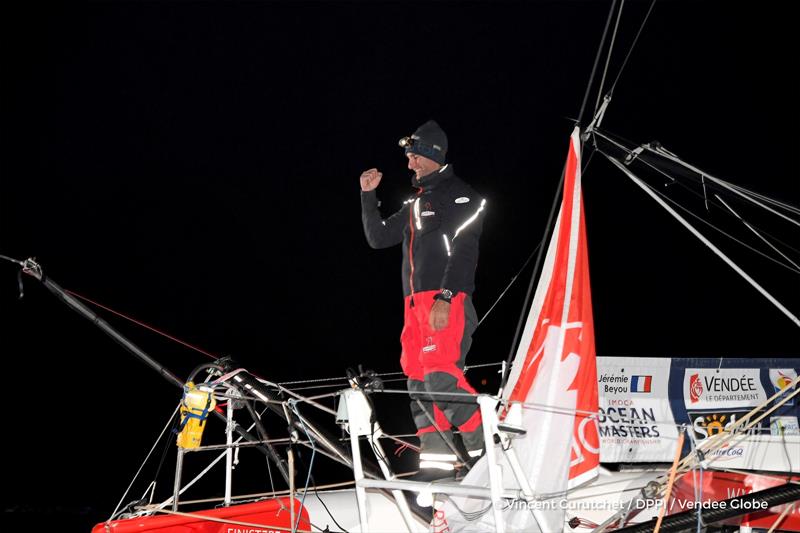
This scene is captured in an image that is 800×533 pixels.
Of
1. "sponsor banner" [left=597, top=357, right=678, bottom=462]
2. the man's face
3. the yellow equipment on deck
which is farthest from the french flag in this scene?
the yellow equipment on deck

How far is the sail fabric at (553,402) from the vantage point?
221 centimetres

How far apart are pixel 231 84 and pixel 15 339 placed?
351cm

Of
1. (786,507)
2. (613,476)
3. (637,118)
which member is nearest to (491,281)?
(637,118)

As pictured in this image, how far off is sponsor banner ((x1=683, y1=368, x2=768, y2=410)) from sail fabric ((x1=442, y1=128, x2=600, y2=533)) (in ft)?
7.99

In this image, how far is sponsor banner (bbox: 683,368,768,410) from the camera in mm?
4602

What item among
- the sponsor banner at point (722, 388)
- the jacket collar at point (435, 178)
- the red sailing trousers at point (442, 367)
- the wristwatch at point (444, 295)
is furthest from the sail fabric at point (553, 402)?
the sponsor banner at point (722, 388)

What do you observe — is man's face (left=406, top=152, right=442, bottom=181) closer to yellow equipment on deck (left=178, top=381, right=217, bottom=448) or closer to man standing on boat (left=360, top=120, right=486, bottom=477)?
man standing on boat (left=360, top=120, right=486, bottom=477)

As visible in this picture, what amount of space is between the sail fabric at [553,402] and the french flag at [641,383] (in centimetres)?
210

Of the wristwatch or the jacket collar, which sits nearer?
the wristwatch

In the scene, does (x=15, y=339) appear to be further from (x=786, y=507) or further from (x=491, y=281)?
(x=786, y=507)

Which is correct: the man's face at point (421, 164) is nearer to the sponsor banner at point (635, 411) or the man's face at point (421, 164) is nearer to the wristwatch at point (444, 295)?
the wristwatch at point (444, 295)

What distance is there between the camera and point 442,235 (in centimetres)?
304

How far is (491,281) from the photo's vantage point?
8.15 meters

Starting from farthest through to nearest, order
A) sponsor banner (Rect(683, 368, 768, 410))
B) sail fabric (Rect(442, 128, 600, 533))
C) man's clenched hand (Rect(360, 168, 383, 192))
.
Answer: sponsor banner (Rect(683, 368, 768, 410))
man's clenched hand (Rect(360, 168, 383, 192))
sail fabric (Rect(442, 128, 600, 533))
